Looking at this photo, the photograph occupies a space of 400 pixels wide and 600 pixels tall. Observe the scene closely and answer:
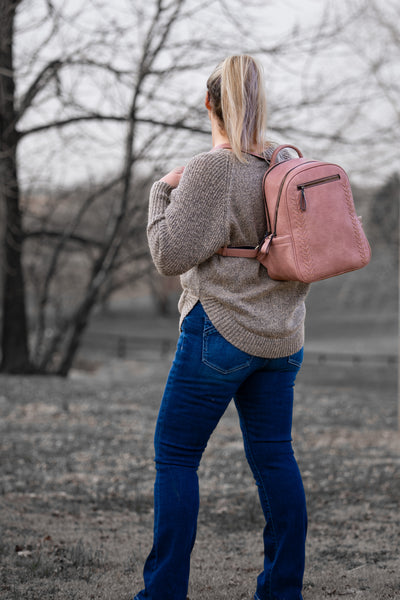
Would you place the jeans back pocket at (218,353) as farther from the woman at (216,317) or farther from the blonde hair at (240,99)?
the blonde hair at (240,99)

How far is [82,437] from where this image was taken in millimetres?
6324

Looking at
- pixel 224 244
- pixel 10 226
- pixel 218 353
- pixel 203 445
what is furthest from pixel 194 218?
pixel 10 226

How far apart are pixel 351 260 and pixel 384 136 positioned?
27.8ft

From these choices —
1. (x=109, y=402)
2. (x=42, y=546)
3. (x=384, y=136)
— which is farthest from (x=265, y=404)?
(x=384, y=136)

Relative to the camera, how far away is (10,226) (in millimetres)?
11602

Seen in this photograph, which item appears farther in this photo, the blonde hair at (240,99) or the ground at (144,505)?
the ground at (144,505)

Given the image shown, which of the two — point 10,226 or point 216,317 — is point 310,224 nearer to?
point 216,317

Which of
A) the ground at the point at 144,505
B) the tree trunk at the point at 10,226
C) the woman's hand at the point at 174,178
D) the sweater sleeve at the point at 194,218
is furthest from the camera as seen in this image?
the tree trunk at the point at 10,226

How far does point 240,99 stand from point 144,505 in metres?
2.85

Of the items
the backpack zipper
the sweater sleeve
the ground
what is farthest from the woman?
the ground

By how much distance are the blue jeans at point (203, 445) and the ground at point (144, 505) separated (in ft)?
1.58

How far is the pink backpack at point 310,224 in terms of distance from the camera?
206cm

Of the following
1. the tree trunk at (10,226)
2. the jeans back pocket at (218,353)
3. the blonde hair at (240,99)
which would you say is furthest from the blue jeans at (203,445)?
the tree trunk at (10,226)

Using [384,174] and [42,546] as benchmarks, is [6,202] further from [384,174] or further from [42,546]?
[42,546]
